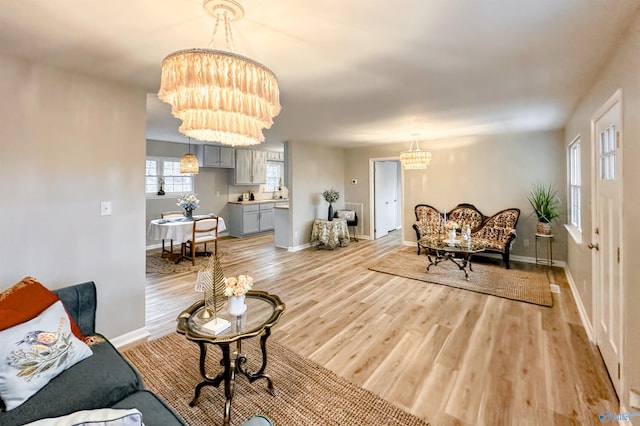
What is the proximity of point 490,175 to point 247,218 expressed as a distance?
18.9 ft

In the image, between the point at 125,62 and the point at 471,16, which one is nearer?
the point at 471,16

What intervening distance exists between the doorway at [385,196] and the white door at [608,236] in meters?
4.53

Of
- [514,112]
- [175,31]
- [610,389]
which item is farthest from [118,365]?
[514,112]

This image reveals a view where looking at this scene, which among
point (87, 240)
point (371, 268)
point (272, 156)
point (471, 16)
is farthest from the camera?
point (272, 156)

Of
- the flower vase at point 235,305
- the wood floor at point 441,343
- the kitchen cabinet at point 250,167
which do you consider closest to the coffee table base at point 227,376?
the flower vase at point 235,305

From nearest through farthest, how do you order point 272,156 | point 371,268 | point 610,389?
point 610,389, point 371,268, point 272,156

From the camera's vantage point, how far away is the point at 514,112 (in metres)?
3.67

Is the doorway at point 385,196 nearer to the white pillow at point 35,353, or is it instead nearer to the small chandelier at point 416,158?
the small chandelier at point 416,158

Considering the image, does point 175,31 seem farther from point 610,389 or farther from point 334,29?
point 610,389

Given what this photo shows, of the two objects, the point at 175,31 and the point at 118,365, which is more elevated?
the point at 175,31

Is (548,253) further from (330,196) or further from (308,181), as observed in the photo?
(308,181)

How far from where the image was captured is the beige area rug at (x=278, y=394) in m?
1.73

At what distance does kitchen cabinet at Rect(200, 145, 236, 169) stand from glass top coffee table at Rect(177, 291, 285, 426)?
5.57m

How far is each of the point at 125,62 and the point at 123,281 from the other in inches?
74.7
